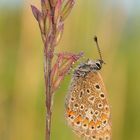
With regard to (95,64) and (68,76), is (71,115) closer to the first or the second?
(95,64)

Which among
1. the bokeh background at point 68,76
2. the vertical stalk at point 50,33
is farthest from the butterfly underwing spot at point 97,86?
the bokeh background at point 68,76

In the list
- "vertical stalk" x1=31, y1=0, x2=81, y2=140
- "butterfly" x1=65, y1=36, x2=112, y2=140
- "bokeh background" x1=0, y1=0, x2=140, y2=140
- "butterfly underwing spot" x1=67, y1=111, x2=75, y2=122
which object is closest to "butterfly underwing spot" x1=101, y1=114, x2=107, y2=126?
"butterfly" x1=65, y1=36, x2=112, y2=140

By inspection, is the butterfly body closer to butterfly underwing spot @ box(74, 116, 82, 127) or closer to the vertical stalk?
butterfly underwing spot @ box(74, 116, 82, 127)

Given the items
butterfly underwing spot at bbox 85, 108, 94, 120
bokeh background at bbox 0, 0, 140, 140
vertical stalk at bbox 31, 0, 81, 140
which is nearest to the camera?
vertical stalk at bbox 31, 0, 81, 140

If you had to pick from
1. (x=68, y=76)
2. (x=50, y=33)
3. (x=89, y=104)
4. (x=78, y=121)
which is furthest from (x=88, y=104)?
(x=68, y=76)
